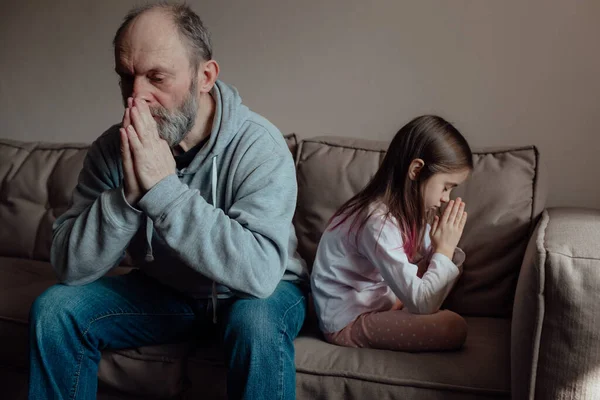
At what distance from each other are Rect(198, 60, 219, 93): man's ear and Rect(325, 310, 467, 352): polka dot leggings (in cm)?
65

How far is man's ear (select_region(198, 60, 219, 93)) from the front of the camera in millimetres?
1464

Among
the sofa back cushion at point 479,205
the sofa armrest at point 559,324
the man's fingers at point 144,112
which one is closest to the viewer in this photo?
the sofa armrest at point 559,324

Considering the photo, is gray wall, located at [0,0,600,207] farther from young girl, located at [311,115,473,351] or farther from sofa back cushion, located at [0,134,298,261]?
young girl, located at [311,115,473,351]

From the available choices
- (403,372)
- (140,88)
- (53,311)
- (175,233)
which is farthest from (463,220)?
(53,311)

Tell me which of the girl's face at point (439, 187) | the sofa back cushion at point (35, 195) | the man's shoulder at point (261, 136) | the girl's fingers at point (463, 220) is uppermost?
the man's shoulder at point (261, 136)

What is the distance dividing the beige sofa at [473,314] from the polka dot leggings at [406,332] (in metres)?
0.03

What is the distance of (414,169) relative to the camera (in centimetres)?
149

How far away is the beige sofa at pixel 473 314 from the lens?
1.09m

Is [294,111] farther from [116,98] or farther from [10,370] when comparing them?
[10,370]

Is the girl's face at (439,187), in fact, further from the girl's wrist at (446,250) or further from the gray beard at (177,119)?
the gray beard at (177,119)

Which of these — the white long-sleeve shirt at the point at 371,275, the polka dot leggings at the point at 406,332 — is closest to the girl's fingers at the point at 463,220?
the white long-sleeve shirt at the point at 371,275

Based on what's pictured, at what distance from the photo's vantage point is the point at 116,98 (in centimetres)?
247

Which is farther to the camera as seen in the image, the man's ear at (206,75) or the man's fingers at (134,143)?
the man's ear at (206,75)

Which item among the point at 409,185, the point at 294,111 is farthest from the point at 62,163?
the point at 409,185
